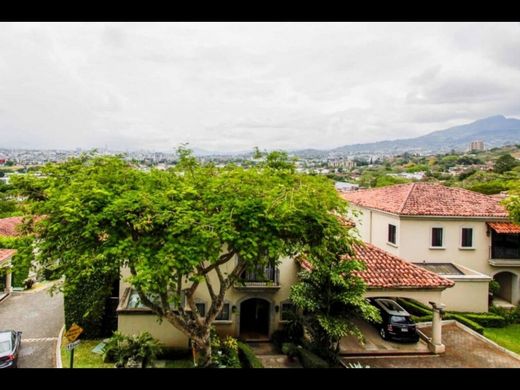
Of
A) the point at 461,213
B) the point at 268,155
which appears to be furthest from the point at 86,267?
the point at 461,213

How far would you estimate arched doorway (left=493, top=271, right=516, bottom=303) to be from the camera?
72.1 feet

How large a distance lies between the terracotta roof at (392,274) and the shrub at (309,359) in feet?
10.1

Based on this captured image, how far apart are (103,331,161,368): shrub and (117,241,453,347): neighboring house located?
0.83 m

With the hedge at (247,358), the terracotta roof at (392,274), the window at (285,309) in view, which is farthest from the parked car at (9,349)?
the terracotta roof at (392,274)

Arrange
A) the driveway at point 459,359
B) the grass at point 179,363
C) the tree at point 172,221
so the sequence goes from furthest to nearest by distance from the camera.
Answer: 1. the grass at point 179,363
2. the driveway at point 459,359
3. the tree at point 172,221

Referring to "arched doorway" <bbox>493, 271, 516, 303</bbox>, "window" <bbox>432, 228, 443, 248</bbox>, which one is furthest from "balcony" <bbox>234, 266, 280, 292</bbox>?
"arched doorway" <bbox>493, 271, 516, 303</bbox>

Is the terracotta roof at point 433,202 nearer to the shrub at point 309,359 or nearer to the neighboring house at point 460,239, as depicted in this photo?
the neighboring house at point 460,239

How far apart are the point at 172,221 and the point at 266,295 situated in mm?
7176

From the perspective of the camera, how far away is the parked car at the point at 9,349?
12.7 meters

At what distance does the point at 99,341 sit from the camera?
1611 centimetres

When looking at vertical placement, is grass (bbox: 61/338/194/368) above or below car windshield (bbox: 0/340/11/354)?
below

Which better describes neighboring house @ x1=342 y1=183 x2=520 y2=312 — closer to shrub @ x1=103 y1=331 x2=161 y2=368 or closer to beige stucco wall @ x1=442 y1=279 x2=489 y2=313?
beige stucco wall @ x1=442 y1=279 x2=489 y2=313
